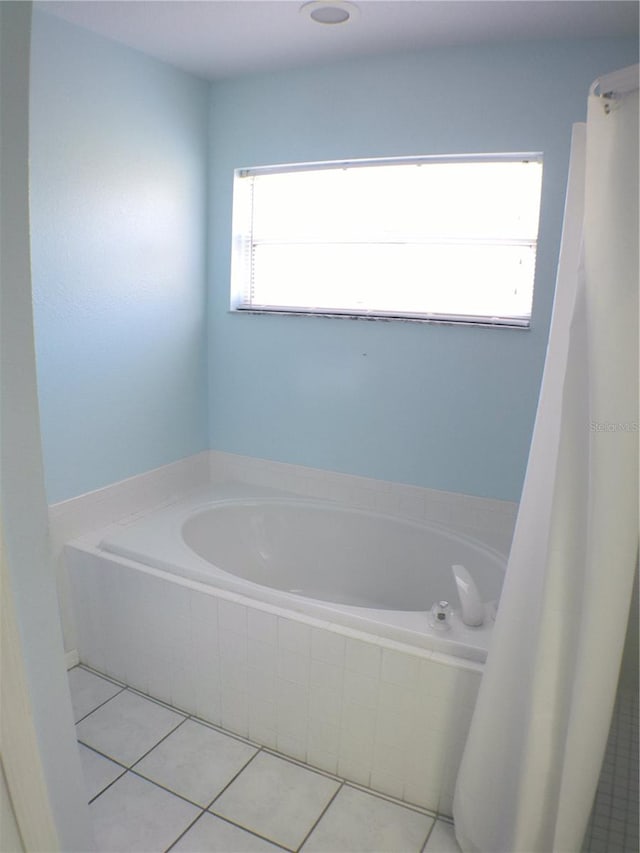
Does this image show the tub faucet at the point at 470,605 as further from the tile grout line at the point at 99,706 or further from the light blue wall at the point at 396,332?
the tile grout line at the point at 99,706

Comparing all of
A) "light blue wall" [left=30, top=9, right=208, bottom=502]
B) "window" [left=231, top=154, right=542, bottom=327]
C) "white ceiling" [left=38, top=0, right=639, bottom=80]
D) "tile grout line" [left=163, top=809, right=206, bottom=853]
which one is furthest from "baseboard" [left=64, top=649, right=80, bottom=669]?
"white ceiling" [left=38, top=0, right=639, bottom=80]

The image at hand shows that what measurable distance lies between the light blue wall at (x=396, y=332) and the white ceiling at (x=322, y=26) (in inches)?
4.5

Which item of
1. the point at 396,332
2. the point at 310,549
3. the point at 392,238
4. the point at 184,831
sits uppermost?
the point at 392,238

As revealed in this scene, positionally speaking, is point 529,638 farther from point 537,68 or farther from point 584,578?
point 537,68

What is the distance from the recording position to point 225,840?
1651mm

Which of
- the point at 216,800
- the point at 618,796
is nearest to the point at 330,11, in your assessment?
the point at 216,800

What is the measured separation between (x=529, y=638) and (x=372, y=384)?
144cm

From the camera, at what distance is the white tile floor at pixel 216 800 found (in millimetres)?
1653

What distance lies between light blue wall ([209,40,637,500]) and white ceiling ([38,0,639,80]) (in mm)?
114

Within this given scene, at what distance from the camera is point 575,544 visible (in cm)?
127

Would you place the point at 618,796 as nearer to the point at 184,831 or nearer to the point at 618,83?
the point at 184,831

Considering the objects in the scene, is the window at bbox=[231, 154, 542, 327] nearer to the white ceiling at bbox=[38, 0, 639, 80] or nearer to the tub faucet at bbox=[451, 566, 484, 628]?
the white ceiling at bbox=[38, 0, 639, 80]

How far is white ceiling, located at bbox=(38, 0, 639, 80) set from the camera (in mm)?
1915

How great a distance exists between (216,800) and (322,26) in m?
2.59
